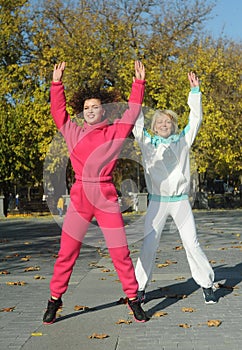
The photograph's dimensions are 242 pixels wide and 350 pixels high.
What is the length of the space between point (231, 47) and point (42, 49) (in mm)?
10564

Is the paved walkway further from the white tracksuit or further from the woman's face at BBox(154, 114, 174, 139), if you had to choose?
the woman's face at BBox(154, 114, 174, 139)

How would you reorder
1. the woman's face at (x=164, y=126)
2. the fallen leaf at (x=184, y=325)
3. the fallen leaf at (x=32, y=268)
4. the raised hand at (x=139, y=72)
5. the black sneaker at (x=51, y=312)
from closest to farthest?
the fallen leaf at (x=184, y=325) < the black sneaker at (x=51, y=312) < the raised hand at (x=139, y=72) < the woman's face at (x=164, y=126) < the fallen leaf at (x=32, y=268)

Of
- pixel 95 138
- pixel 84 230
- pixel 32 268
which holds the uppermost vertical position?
pixel 95 138

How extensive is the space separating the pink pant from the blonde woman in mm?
744

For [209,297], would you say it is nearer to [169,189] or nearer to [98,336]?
[169,189]

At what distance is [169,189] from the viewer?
6.59 m

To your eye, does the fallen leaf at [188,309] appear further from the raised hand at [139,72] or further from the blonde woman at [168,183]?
the raised hand at [139,72]

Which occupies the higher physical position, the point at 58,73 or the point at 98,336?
the point at 58,73

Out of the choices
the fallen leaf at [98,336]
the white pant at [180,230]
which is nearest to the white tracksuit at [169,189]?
the white pant at [180,230]

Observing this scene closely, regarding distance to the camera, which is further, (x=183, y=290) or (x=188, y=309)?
(x=183, y=290)

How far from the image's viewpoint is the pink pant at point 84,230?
19.4 ft

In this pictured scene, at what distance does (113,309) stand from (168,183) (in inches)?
56.4

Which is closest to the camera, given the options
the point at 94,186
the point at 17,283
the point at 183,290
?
the point at 94,186

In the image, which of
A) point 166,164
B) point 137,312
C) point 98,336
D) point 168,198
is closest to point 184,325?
point 137,312
